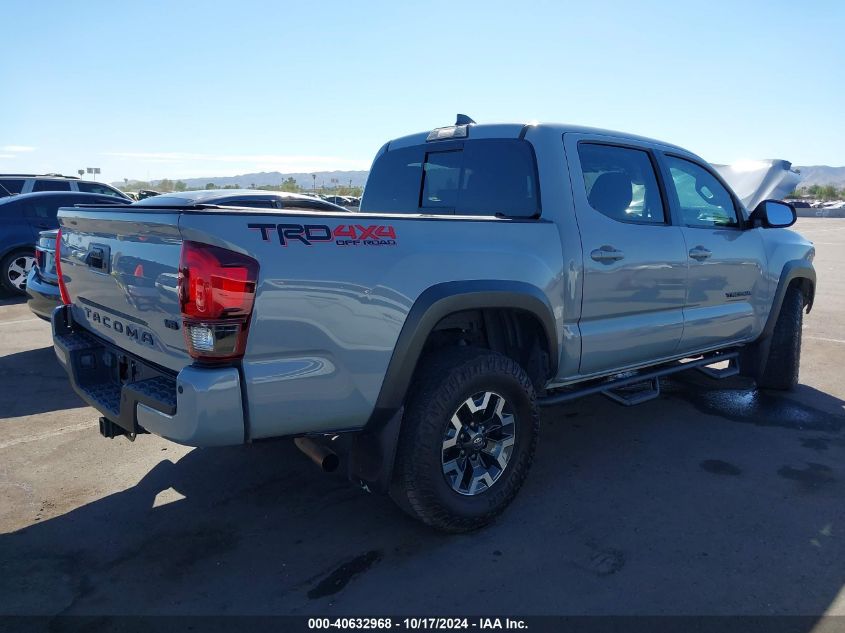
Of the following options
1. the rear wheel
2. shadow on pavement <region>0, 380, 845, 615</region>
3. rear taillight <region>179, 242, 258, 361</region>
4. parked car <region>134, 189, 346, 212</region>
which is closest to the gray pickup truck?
rear taillight <region>179, 242, 258, 361</region>

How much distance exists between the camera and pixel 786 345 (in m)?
5.48

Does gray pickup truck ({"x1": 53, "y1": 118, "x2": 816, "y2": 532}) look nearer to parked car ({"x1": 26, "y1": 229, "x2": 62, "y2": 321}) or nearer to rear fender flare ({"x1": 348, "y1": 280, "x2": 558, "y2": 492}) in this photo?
rear fender flare ({"x1": 348, "y1": 280, "x2": 558, "y2": 492})

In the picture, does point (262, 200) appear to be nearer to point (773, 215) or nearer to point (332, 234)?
point (773, 215)

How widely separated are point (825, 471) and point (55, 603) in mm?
4128

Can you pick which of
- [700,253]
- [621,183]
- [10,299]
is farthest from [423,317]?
[10,299]

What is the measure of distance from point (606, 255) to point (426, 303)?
4.35 ft

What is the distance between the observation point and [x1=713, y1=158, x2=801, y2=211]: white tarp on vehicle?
9250 mm

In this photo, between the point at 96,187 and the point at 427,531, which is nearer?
the point at 427,531

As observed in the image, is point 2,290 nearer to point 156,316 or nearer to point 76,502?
point 76,502

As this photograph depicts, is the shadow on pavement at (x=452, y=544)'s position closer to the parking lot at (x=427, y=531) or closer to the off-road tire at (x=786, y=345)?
the parking lot at (x=427, y=531)

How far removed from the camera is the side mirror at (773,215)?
4.73 meters

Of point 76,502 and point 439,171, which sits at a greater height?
point 439,171

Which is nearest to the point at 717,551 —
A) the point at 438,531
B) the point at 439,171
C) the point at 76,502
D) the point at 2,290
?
the point at 438,531

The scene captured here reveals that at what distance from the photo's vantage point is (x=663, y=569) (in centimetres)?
291
